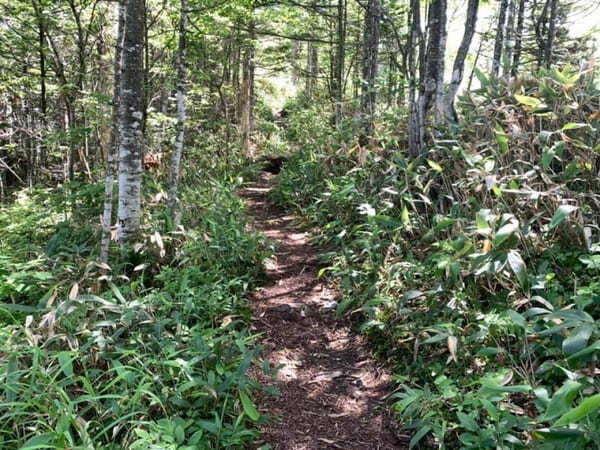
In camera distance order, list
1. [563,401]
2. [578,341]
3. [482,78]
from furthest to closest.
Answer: [482,78], [578,341], [563,401]

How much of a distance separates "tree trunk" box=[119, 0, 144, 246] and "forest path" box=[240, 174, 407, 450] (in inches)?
75.9

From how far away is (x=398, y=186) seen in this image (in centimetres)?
543

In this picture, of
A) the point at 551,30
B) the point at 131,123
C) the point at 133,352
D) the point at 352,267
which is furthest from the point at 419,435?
the point at 551,30

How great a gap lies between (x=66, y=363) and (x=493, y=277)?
337 centimetres

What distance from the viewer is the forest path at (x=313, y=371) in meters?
2.96

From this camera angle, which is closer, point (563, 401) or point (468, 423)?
point (563, 401)

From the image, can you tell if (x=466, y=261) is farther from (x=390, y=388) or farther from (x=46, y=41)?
(x=46, y=41)

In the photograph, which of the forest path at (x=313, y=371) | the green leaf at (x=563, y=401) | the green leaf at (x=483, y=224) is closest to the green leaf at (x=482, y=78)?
the green leaf at (x=483, y=224)

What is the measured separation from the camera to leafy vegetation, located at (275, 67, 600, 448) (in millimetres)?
2395

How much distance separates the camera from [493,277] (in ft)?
11.8

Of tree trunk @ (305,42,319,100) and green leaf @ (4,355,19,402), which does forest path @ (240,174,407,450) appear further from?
tree trunk @ (305,42,319,100)

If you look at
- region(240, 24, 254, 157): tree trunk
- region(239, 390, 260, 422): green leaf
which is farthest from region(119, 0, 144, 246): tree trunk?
region(240, 24, 254, 157): tree trunk

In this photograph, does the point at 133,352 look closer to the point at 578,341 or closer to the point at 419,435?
the point at 419,435

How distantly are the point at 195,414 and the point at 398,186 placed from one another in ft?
12.5
